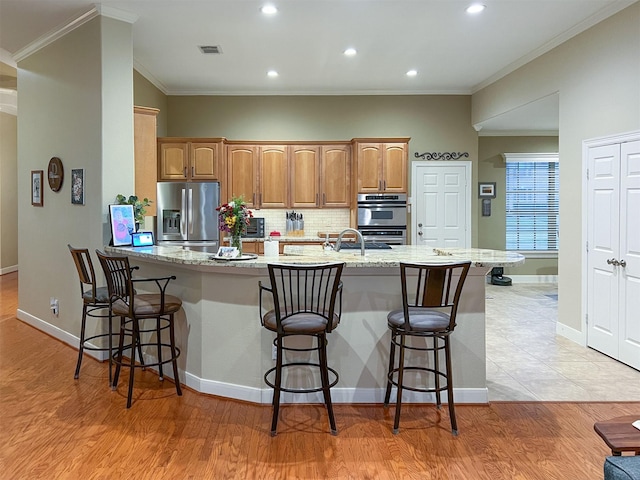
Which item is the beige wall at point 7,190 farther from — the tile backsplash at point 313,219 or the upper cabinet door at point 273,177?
the upper cabinet door at point 273,177

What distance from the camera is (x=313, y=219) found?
24.3 feet

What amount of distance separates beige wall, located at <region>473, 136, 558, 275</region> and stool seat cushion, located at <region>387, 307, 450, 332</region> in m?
6.17

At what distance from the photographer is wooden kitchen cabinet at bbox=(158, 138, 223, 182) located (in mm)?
6840

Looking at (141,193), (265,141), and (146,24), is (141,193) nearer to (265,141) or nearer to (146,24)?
(146,24)

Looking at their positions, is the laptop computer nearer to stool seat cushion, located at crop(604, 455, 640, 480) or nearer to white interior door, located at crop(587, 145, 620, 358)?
stool seat cushion, located at crop(604, 455, 640, 480)

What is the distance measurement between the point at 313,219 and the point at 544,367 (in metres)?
4.06

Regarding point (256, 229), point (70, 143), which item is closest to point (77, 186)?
point (70, 143)

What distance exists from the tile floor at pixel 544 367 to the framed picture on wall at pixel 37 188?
475cm

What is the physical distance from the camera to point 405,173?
272 inches

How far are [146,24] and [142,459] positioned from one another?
3.87 metres

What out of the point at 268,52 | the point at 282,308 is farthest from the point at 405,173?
the point at 282,308

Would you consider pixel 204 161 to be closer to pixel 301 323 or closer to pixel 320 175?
pixel 320 175

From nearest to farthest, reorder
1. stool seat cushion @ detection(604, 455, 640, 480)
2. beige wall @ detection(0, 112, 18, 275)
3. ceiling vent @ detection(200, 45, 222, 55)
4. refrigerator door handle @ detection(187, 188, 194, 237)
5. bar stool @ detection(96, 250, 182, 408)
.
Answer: stool seat cushion @ detection(604, 455, 640, 480)
bar stool @ detection(96, 250, 182, 408)
ceiling vent @ detection(200, 45, 222, 55)
refrigerator door handle @ detection(187, 188, 194, 237)
beige wall @ detection(0, 112, 18, 275)

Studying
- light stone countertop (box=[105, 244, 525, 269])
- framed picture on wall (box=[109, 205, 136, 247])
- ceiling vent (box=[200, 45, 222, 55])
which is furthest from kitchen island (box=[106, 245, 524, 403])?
ceiling vent (box=[200, 45, 222, 55])
